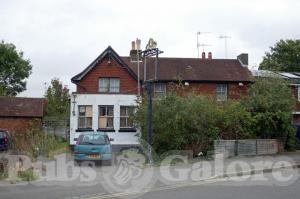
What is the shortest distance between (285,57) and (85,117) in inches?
1422

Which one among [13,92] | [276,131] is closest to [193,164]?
[276,131]

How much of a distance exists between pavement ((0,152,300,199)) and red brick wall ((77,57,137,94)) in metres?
14.4

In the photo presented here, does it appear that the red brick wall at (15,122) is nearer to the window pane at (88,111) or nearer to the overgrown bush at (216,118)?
the window pane at (88,111)

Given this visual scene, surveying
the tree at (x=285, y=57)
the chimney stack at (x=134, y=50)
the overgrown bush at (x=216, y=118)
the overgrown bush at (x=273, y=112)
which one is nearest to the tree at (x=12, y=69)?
the chimney stack at (x=134, y=50)

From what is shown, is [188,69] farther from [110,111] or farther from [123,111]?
[110,111]

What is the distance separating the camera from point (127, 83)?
3741 cm

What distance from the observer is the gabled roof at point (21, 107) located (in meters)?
42.6

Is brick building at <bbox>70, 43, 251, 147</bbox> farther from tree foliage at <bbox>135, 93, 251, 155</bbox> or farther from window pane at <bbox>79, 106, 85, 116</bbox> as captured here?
tree foliage at <bbox>135, 93, 251, 155</bbox>

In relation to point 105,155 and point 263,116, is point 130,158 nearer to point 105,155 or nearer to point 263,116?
point 105,155

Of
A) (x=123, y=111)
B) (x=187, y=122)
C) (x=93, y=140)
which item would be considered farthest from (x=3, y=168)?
(x=123, y=111)

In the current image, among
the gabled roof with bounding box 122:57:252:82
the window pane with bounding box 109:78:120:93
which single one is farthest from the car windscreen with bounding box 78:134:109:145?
the gabled roof with bounding box 122:57:252:82

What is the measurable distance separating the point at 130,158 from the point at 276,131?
335 inches

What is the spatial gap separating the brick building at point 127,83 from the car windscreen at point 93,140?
23.9 feet

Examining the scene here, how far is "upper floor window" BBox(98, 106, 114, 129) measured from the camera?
34156mm
